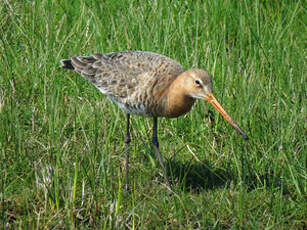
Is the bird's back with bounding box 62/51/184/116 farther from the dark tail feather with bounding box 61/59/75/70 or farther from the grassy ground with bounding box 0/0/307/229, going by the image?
the grassy ground with bounding box 0/0/307/229

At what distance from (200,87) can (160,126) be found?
1169mm

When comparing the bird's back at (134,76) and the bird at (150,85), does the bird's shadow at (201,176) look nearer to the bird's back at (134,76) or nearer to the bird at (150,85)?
the bird at (150,85)

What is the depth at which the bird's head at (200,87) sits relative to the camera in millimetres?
4392

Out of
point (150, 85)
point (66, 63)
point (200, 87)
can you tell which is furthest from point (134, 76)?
point (66, 63)

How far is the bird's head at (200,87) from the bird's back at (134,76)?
0.89ft

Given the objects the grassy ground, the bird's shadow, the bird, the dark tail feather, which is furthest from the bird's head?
the dark tail feather

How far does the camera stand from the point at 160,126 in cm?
554

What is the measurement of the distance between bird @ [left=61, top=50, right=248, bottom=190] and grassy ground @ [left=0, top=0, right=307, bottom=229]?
221 millimetres

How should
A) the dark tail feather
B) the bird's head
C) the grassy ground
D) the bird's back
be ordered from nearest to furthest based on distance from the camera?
the grassy ground < the bird's head < the bird's back < the dark tail feather

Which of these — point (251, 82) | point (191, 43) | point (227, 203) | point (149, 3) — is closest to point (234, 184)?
point (227, 203)

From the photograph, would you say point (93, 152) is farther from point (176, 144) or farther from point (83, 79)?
point (83, 79)

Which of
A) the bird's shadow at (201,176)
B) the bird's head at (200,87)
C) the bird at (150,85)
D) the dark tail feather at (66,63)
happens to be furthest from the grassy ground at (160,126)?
the bird's head at (200,87)

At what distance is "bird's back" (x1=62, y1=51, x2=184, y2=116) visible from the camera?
15.5 ft

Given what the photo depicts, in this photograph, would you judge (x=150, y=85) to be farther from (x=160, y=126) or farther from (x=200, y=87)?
(x=160, y=126)
